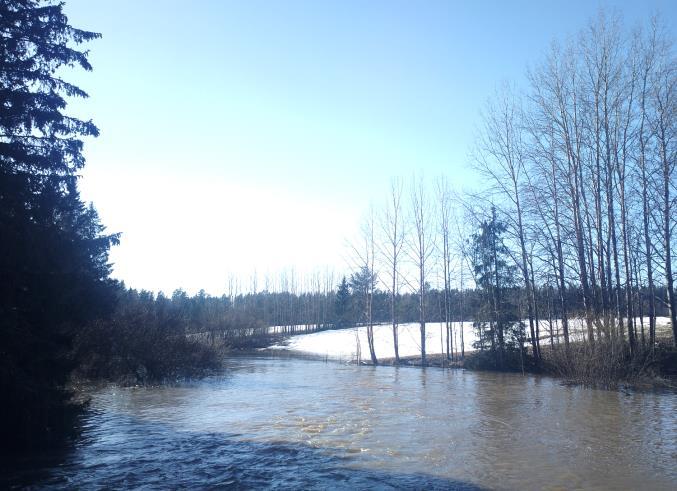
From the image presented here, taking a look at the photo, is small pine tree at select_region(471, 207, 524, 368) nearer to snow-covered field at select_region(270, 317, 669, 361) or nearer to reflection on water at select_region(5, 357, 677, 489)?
snow-covered field at select_region(270, 317, 669, 361)

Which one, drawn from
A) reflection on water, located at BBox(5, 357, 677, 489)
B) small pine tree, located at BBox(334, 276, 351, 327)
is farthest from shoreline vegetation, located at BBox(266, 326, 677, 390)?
small pine tree, located at BBox(334, 276, 351, 327)

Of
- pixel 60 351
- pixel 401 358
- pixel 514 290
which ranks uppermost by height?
pixel 514 290

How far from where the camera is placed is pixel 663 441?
11016mm

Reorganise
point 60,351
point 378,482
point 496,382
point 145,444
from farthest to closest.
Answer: point 496,382, point 145,444, point 60,351, point 378,482

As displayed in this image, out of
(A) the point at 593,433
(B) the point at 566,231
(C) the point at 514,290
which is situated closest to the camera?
(A) the point at 593,433

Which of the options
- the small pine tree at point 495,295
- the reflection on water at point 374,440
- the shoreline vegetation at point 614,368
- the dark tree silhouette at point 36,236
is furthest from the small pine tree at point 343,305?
the dark tree silhouette at point 36,236

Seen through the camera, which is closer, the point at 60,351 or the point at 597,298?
the point at 60,351

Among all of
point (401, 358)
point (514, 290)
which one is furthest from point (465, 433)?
point (401, 358)

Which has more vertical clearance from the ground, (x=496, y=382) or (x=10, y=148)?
(x=10, y=148)

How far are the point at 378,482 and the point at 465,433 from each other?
472 cm

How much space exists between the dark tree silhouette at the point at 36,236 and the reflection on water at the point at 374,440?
4.26 feet

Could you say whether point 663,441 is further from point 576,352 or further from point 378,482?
point 576,352

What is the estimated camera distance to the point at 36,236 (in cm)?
865

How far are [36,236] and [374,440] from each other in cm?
798
